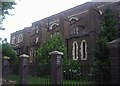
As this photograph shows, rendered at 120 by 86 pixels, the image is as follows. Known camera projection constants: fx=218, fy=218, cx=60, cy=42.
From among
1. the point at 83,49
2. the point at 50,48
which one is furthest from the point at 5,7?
the point at 83,49

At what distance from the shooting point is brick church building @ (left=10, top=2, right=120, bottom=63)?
971 inches

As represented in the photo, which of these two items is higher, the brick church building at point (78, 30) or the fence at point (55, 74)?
the brick church building at point (78, 30)

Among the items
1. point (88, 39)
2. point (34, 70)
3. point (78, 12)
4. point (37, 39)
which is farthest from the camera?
point (37, 39)

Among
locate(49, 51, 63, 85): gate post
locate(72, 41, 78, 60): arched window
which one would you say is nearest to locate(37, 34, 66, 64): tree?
locate(72, 41, 78, 60): arched window

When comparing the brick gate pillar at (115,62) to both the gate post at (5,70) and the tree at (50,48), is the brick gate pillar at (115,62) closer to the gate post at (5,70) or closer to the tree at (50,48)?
the gate post at (5,70)

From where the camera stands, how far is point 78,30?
99.2 ft

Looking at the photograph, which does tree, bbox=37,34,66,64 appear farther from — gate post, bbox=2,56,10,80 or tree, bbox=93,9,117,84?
gate post, bbox=2,56,10,80

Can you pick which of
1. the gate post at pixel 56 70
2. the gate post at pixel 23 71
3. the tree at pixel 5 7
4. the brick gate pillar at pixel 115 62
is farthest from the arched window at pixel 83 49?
the brick gate pillar at pixel 115 62

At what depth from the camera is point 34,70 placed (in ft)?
34.5

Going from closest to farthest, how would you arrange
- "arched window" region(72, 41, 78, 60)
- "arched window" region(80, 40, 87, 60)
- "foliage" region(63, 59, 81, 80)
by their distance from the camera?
"foliage" region(63, 59, 81, 80), "arched window" region(80, 40, 87, 60), "arched window" region(72, 41, 78, 60)

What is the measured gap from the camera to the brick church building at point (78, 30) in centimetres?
2467

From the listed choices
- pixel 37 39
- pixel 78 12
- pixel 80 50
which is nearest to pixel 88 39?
pixel 80 50

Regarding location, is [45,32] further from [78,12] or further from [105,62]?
[105,62]

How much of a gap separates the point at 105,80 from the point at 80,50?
1987 cm
